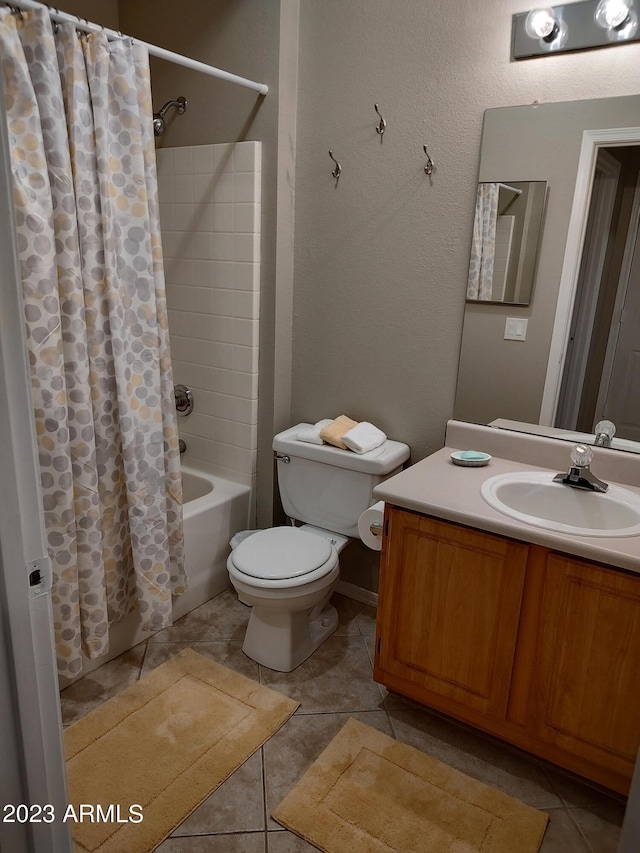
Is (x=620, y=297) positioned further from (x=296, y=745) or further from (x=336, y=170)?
(x=296, y=745)

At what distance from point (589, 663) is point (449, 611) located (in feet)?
1.29

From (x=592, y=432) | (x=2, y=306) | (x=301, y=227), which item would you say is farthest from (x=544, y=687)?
(x=301, y=227)

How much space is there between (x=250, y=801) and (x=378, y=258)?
1.87 meters

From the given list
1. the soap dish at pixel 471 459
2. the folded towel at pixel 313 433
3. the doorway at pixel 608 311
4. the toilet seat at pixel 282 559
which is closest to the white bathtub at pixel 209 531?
the toilet seat at pixel 282 559

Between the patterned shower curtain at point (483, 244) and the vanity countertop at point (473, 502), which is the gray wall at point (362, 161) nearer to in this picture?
the patterned shower curtain at point (483, 244)

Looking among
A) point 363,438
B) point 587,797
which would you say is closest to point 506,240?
point 363,438

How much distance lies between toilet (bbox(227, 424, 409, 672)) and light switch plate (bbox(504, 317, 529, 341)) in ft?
1.95

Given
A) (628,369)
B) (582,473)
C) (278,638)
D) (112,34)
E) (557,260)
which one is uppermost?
(112,34)

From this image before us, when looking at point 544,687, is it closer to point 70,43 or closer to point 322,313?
point 322,313

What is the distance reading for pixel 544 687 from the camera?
1.67m

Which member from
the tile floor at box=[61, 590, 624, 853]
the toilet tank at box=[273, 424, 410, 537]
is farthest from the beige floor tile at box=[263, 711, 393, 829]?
the toilet tank at box=[273, 424, 410, 537]

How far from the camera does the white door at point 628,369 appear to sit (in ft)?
6.16

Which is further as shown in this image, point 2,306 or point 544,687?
Answer: point 544,687

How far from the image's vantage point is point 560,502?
190 centimetres
